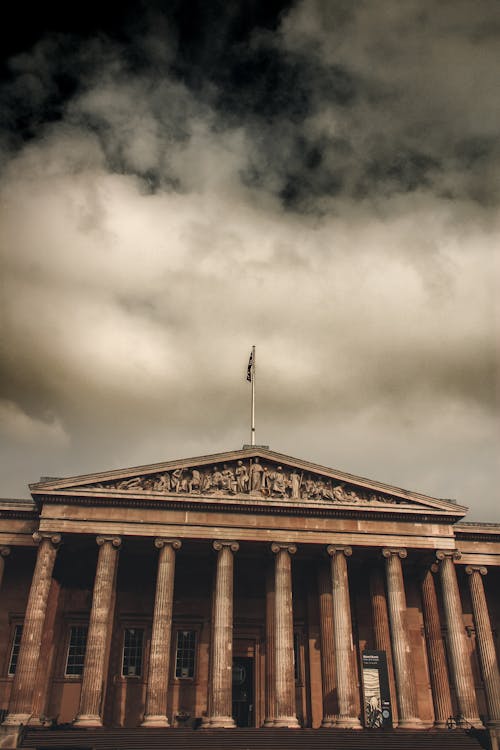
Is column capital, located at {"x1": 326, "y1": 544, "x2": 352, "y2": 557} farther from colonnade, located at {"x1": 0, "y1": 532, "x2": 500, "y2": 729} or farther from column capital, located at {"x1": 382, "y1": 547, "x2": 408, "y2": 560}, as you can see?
column capital, located at {"x1": 382, "y1": 547, "x2": 408, "y2": 560}

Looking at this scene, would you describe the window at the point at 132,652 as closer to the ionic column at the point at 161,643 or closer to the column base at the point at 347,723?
the ionic column at the point at 161,643

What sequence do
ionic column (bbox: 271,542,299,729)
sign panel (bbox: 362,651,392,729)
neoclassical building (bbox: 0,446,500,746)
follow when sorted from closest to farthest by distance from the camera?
sign panel (bbox: 362,651,392,729), ionic column (bbox: 271,542,299,729), neoclassical building (bbox: 0,446,500,746)

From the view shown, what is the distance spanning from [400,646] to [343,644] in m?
2.71

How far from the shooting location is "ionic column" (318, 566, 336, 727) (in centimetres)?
3066

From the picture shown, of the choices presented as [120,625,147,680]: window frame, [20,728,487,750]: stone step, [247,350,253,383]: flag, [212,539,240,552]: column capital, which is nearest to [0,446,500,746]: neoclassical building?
[120,625,147,680]: window frame

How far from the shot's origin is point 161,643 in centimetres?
2969

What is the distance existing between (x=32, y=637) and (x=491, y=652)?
22.0 meters

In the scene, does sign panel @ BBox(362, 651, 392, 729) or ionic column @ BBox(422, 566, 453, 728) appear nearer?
sign panel @ BBox(362, 651, 392, 729)

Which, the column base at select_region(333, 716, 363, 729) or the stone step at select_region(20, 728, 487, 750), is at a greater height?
the column base at select_region(333, 716, 363, 729)

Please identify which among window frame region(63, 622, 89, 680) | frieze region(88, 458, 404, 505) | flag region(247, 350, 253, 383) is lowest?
window frame region(63, 622, 89, 680)

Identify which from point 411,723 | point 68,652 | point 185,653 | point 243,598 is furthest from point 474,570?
point 68,652

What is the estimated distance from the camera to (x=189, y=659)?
3534 cm

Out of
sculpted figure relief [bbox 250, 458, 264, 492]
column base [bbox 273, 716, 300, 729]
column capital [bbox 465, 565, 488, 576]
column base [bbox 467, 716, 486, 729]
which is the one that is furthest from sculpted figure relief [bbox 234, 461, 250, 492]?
column base [bbox 467, 716, 486, 729]

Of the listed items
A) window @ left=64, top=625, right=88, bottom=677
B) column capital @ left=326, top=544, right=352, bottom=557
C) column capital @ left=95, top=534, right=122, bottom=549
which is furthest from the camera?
window @ left=64, top=625, right=88, bottom=677
